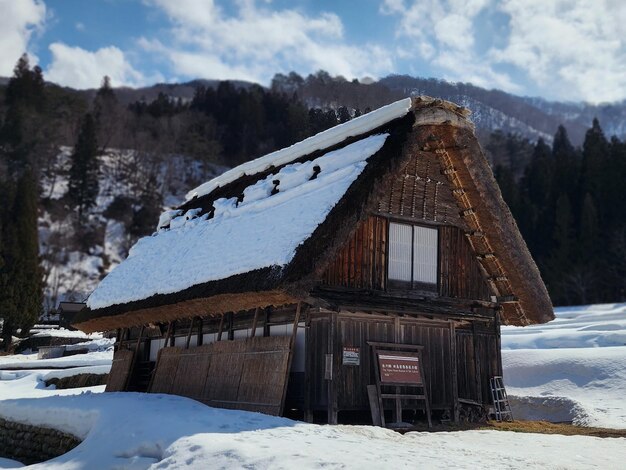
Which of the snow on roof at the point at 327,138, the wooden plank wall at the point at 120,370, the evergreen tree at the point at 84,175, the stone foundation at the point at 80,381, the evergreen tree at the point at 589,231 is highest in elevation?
the evergreen tree at the point at 84,175

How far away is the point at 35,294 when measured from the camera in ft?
127

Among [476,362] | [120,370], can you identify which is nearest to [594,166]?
[476,362]

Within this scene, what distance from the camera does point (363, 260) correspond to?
39.5 ft

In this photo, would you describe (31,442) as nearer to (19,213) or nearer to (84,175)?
(19,213)

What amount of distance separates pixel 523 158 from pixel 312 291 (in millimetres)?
63052

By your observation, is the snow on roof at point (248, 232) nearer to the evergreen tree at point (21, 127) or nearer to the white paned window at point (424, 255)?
the white paned window at point (424, 255)

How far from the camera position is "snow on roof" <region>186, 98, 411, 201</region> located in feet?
39.6

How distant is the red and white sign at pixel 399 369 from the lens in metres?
11.7

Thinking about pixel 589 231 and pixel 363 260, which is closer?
pixel 363 260

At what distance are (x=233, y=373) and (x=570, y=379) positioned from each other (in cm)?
1150

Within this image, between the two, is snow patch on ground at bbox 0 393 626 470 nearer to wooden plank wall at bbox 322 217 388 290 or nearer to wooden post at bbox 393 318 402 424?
wooden post at bbox 393 318 402 424

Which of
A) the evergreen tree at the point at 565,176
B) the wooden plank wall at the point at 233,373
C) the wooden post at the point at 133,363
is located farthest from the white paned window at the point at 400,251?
the evergreen tree at the point at 565,176

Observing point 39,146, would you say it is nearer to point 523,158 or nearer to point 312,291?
point 523,158

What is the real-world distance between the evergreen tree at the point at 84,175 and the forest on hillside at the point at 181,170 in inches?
3.8
